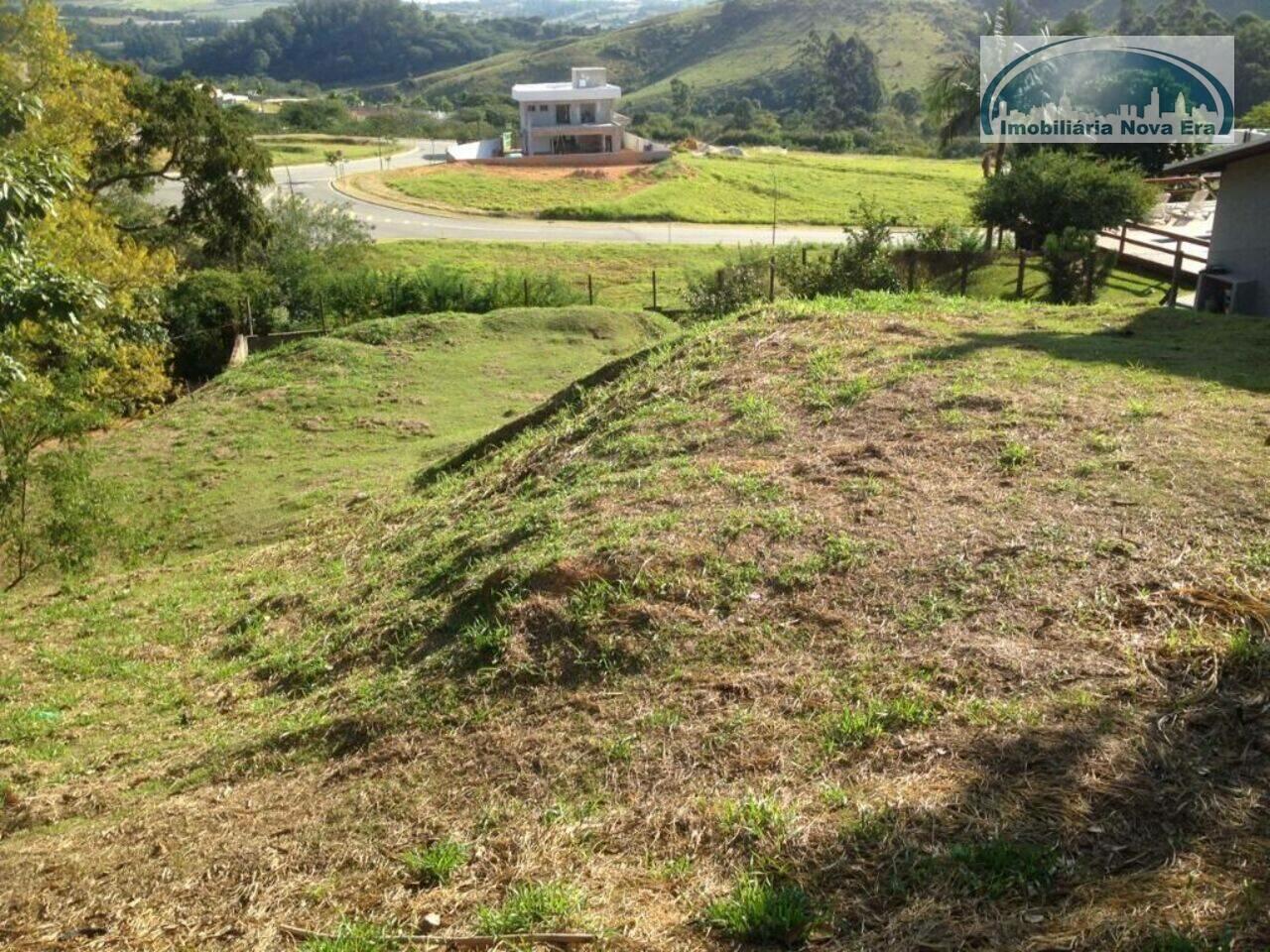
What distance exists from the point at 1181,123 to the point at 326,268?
2524cm

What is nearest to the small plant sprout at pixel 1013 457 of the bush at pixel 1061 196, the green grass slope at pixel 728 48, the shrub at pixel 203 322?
the bush at pixel 1061 196

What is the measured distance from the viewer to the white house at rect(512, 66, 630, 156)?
68.5 m

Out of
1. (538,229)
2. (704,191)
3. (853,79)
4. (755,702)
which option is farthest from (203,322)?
(853,79)

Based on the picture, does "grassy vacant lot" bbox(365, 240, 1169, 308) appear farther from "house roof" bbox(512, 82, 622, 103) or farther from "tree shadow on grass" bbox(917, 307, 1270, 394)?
"house roof" bbox(512, 82, 622, 103)

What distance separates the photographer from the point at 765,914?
3520 mm

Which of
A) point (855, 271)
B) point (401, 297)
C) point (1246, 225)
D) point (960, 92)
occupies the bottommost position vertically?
point (401, 297)

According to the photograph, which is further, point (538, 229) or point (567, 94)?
point (567, 94)

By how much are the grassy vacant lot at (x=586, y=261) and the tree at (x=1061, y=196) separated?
4.56m

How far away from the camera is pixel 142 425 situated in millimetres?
18000

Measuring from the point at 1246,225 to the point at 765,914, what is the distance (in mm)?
16036

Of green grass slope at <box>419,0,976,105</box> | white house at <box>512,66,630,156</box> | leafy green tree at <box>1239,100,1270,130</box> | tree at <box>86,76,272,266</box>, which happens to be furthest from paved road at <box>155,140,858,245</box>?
green grass slope at <box>419,0,976,105</box>

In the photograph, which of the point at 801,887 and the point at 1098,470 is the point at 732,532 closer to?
the point at 1098,470

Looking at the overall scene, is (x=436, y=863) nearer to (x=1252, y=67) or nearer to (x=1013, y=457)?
(x=1013, y=457)

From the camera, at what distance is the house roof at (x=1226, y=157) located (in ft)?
50.4
